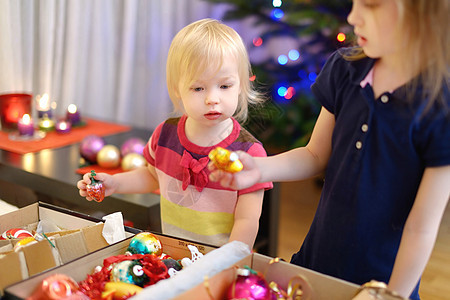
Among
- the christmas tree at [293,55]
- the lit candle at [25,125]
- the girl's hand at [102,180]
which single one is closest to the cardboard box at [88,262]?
the girl's hand at [102,180]

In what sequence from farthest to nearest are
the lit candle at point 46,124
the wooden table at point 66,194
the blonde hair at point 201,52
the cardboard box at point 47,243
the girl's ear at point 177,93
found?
the lit candle at point 46,124 → the wooden table at point 66,194 → the girl's ear at point 177,93 → the blonde hair at point 201,52 → the cardboard box at point 47,243

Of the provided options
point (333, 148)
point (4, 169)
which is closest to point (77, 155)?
point (4, 169)

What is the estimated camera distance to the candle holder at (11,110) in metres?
2.12

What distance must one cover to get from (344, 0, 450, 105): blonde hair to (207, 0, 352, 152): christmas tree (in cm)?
188

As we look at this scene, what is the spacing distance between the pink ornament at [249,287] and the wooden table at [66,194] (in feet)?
2.42

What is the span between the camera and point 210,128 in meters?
1.13

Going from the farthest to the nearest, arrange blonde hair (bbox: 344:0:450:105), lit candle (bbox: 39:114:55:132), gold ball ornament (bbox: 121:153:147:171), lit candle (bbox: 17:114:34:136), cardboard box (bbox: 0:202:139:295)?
lit candle (bbox: 39:114:55:132) < lit candle (bbox: 17:114:34:136) < gold ball ornament (bbox: 121:153:147:171) < cardboard box (bbox: 0:202:139:295) < blonde hair (bbox: 344:0:450:105)

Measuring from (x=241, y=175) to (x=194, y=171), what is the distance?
1.06ft

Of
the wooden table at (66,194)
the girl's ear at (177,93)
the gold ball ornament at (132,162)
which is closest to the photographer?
the girl's ear at (177,93)

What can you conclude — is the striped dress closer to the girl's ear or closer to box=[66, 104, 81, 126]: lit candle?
the girl's ear

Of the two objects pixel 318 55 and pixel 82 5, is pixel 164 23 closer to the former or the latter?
pixel 82 5

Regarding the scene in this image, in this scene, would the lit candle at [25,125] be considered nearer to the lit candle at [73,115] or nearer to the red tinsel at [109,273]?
the lit candle at [73,115]

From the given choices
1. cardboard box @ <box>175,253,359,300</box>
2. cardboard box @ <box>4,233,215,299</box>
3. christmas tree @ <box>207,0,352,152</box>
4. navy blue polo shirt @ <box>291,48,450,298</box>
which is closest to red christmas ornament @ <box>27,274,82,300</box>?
cardboard box @ <box>4,233,215,299</box>

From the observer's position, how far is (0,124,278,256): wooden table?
1.49 metres
